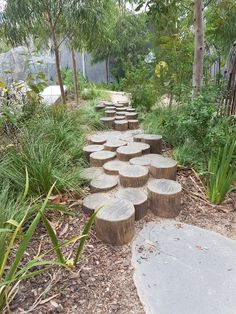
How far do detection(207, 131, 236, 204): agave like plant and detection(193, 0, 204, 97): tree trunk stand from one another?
812 mm

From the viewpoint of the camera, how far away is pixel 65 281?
1365 mm

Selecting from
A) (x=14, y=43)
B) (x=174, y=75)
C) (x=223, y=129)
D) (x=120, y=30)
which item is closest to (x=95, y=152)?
(x=223, y=129)

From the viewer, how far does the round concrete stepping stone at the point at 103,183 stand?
82.3 inches

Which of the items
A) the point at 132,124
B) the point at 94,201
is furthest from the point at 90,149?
the point at 132,124

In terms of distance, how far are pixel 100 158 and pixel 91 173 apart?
22 cm

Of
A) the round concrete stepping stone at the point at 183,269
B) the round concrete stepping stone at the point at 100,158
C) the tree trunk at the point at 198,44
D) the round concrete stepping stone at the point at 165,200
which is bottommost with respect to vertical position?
the round concrete stepping stone at the point at 183,269

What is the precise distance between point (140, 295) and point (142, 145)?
1711mm

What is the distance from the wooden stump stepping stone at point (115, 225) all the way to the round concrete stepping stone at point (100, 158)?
0.84m

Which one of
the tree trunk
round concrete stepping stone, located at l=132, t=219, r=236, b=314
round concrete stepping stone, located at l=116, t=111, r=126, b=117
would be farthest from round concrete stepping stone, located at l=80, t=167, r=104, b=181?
round concrete stepping stone, located at l=116, t=111, r=126, b=117

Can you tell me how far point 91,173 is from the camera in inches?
93.0

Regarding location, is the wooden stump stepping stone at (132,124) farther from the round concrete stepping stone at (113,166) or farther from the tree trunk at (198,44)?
the round concrete stepping stone at (113,166)

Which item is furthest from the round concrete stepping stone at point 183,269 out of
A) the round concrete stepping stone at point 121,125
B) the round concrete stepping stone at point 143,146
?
the round concrete stepping stone at point 121,125

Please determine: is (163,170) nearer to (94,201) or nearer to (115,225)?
(94,201)

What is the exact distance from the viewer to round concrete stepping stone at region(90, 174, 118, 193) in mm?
2090
